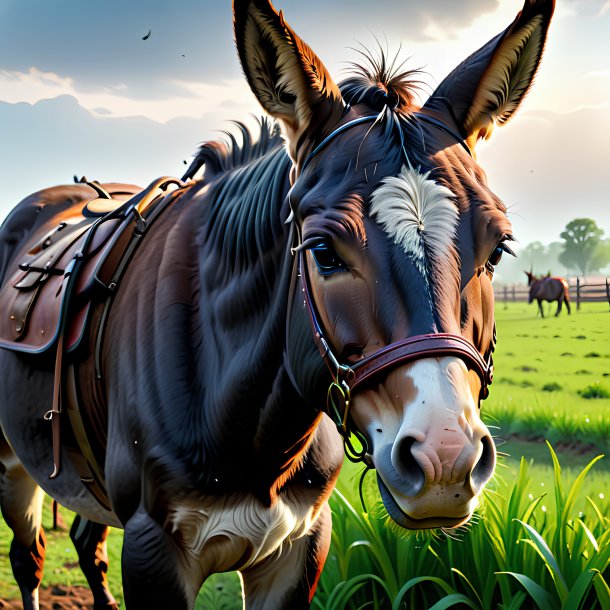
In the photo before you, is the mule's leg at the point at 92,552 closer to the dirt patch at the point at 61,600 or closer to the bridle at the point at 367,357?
the dirt patch at the point at 61,600

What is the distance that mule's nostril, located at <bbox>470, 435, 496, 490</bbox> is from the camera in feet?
4.88

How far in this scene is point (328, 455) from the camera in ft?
8.18

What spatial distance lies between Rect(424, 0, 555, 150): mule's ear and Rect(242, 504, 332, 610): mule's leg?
1635 millimetres

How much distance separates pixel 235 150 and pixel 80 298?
0.90 m

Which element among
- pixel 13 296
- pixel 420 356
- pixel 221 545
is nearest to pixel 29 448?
pixel 13 296

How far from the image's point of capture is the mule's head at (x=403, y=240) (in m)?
1.44

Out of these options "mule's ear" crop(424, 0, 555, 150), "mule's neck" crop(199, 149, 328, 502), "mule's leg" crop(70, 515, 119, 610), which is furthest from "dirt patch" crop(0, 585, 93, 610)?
"mule's ear" crop(424, 0, 555, 150)

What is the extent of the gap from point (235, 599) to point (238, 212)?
122 inches

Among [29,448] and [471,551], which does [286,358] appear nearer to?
[29,448]

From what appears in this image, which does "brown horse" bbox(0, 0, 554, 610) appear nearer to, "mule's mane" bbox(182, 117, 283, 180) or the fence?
"mule's mane" bbox(182, 117, 283, 180)

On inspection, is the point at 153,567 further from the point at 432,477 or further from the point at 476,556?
the point at 476,556

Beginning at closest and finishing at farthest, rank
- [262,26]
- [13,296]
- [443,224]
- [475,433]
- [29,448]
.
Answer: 1. [475,433]
2. [443,224]
3. [262,26]
4. [29,448]
5. [13,296]

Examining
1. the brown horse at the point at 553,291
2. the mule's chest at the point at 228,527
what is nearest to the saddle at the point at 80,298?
the mule's chest at the point at 228,527

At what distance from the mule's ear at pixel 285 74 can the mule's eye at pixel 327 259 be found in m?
0.40
